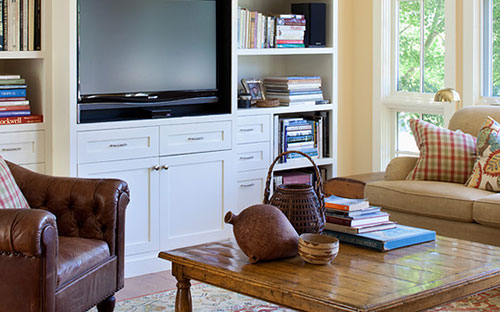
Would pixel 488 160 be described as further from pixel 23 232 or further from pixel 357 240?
pixel 23 232

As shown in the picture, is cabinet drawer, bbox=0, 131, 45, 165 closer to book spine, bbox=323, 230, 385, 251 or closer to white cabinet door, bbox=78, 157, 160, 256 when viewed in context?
white cabinet door, bbox=78, 157, 160, 256

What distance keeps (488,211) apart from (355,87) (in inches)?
88.5

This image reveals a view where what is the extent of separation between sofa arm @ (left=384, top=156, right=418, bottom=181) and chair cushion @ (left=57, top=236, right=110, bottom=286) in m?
1.98

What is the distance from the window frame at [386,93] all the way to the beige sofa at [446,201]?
90cm

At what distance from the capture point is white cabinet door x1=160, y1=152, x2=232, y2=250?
437cm

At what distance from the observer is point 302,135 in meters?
5.16

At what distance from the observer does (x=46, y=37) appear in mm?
3863

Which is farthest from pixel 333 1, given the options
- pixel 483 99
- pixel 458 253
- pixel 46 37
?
pixel 458 253

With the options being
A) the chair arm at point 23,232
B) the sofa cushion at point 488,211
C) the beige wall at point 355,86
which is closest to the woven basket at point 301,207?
the chair arm at point 23,232

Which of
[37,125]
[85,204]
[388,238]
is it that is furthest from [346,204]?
[37,125]

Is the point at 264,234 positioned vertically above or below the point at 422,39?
below

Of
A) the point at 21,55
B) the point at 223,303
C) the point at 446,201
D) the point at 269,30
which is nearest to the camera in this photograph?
the point at 223,303

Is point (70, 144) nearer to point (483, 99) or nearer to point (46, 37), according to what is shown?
point (46, 37)

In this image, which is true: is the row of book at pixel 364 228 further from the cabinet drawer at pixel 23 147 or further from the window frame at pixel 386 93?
the window frame at pixel 386 93
